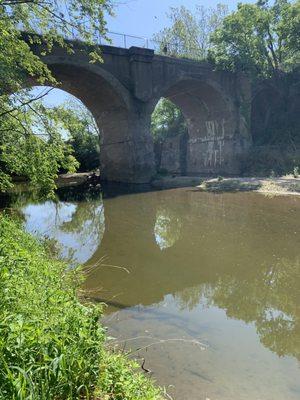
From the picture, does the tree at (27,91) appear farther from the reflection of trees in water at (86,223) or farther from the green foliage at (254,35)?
the green foliage at (254,35)

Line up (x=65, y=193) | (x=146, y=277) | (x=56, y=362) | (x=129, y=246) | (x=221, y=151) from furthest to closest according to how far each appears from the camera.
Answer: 1. (x=221, y=151)
2. (x=65, y=193)
3. (x=129, y=246)
4. (x=146, y=277)
5. (x=56, y=362)

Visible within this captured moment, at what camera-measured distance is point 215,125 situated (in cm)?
3272

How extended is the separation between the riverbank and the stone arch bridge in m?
1.87

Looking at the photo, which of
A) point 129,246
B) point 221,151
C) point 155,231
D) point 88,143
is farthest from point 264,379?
point 88,143

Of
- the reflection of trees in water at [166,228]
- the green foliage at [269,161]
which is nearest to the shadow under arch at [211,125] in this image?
the green foliage at [269,161]

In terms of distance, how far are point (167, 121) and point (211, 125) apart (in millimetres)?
11964

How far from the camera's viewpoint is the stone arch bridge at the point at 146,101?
80.4 ft

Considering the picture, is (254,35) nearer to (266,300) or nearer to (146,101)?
(146,101)

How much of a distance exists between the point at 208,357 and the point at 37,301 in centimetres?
197

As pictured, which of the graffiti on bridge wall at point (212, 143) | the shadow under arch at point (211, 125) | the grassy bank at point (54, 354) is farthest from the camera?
the graffiti on bridge wall at point (212, 143)

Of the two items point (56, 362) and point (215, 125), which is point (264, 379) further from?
point (215, 125)

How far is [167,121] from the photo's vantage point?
145ft

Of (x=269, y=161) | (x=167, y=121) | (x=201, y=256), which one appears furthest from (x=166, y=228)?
(x=167, y=121)

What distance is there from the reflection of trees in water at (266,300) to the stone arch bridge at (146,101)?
18.5 meters
